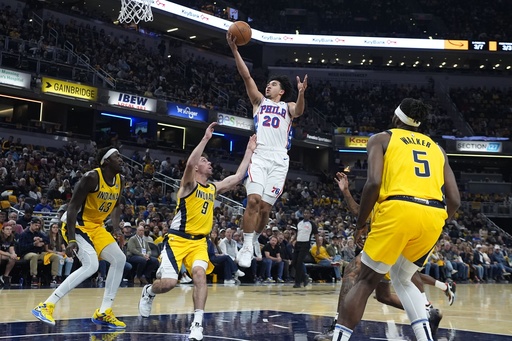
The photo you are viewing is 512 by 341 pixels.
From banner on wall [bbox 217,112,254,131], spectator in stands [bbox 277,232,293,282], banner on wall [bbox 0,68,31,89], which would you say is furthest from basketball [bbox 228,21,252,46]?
banner on wall [bbox 217,112,254,131]

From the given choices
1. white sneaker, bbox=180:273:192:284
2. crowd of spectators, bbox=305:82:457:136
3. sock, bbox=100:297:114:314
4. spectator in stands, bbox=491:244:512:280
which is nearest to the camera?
sock, bbox=100:297:114:314

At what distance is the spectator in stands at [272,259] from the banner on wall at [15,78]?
13169 mm

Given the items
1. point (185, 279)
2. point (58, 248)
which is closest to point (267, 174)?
point (58, 248)

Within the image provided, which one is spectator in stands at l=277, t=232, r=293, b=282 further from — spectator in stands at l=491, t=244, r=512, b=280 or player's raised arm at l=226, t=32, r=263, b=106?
spectator in stands at l=491, t=244, r=512, b=280

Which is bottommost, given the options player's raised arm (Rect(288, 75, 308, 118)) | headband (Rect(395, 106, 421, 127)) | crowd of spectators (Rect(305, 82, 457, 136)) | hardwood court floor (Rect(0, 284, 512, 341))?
hardwood court floor (Rect(0, 284, 512, 341))

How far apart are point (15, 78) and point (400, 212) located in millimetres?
22519

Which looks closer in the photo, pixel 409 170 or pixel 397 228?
pixel 397 228

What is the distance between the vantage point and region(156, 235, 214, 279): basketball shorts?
21.7ft

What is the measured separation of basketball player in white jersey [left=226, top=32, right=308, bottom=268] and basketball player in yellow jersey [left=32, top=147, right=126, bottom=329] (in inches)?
59.8

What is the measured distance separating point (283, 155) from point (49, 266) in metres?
7.36

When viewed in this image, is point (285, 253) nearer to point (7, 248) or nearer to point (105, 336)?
point (7, 248)

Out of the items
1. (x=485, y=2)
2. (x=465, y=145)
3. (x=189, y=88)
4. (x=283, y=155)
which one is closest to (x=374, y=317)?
(x=283, y=155)

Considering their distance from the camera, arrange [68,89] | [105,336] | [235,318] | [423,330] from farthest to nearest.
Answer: [68,89], [235,318], [105,336], [423,330]

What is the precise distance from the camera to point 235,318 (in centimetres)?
814
